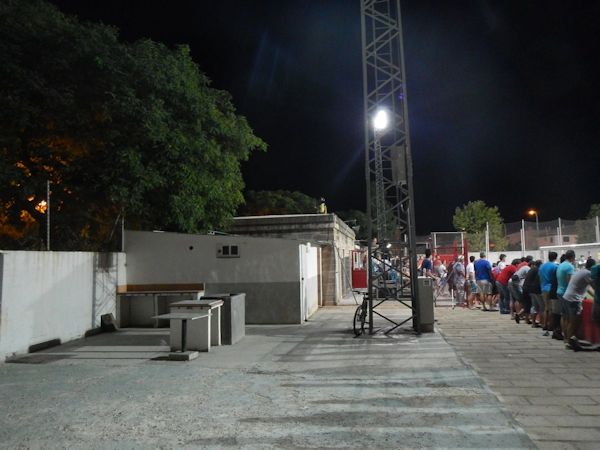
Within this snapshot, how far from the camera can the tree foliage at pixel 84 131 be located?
41.9ft

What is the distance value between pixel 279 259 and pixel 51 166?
6527 mm

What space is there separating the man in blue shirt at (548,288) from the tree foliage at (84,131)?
9.67m

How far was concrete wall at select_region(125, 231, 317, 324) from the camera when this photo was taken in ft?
46.3

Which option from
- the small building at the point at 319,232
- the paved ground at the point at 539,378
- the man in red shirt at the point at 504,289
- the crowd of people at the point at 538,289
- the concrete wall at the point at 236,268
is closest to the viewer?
the paved ground at the point at 539,378

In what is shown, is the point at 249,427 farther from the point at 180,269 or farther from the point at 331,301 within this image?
the point at 331,301

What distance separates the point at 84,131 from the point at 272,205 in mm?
47228

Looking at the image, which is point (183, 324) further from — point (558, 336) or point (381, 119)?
point (381, 119)

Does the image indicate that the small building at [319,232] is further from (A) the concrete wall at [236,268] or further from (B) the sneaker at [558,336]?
(B) the sneaker at [558,336]

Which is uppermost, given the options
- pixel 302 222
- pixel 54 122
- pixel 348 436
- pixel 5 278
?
pixel 54 122

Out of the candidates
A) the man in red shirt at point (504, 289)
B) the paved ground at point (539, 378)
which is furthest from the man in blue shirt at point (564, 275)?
the man in red shirt at point (504, 289)

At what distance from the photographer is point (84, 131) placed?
13.6 m

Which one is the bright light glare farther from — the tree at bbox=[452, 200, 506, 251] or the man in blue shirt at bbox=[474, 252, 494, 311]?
the tree at bbox=[452, 200, 506, 251]

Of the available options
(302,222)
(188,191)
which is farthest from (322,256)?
(188,191)

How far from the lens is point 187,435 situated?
5.08 meters
